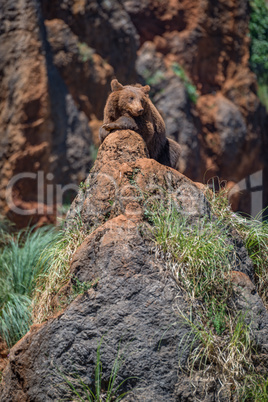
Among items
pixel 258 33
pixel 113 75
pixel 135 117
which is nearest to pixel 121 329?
pixel 135 117

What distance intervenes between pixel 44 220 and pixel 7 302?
298 centimetres

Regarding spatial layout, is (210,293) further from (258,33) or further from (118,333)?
(258,33)

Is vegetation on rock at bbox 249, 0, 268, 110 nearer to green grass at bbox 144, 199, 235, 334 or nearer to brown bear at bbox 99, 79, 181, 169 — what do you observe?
brown bear at bbox 99, 79, 181, 169

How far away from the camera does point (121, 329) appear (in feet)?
11.5

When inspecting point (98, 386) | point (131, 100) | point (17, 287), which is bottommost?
point (17, 287)

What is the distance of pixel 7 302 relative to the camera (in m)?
5.50

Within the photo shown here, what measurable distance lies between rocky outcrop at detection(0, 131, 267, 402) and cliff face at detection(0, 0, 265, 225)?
8.27ft

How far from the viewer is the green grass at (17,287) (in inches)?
205

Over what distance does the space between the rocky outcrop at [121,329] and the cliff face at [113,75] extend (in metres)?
2.52

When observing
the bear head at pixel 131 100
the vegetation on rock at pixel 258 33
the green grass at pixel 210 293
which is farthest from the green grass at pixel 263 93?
the green grass at pixel 210 293

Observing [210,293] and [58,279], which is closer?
[210,293]

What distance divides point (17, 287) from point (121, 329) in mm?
2603

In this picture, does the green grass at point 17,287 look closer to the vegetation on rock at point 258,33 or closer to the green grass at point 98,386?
the green grass at point 98,386

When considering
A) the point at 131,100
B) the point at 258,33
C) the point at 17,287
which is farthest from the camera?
the point at 258,33
